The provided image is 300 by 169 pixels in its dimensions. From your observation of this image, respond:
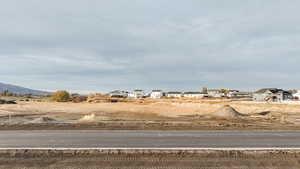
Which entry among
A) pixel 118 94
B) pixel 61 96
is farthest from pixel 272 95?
pixel 118 94

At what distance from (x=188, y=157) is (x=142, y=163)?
77.4 inches

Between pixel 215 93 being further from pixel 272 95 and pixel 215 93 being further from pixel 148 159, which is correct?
pixel 148 159

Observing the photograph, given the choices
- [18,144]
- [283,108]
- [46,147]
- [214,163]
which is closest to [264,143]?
[214,163]

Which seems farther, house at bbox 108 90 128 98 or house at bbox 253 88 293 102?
house at bbox 108 90 128 98

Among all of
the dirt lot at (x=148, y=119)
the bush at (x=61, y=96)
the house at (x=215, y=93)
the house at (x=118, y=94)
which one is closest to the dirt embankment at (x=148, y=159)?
the dirt lot at (x=148, y=119)

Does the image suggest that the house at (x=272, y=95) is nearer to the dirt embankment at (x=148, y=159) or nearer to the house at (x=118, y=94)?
the house at (x=118, y=94)

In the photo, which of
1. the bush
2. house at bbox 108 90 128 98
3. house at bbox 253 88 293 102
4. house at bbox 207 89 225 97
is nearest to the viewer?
the bush

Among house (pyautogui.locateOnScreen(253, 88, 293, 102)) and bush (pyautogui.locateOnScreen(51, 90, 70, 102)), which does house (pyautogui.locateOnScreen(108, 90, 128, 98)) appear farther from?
house (pyautogui.locateOnScreen(253, 88, 293, 102))

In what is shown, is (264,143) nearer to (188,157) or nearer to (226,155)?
(226,155)

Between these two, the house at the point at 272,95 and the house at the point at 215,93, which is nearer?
the house at the point at 272,95

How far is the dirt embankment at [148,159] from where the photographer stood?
26.9ft

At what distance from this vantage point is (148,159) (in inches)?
349

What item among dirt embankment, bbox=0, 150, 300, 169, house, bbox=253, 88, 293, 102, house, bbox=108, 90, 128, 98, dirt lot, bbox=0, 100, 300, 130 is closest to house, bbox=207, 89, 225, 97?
house, bbox=253, 88, 293, 102

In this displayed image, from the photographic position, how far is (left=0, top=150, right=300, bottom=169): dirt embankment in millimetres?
8203
